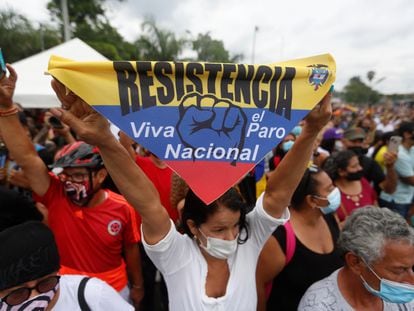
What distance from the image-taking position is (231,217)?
4.70ft

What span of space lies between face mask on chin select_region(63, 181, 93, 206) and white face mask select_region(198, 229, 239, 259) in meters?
0.95

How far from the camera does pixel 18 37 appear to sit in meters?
19.2

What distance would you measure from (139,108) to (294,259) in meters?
1.29

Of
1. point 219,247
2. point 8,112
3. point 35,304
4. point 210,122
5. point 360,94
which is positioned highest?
point 210,122

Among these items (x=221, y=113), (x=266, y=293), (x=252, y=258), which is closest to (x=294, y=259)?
(x=266, y=293)

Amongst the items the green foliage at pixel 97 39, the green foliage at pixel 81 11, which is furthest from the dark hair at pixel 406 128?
the green foliage at pixel 81 11

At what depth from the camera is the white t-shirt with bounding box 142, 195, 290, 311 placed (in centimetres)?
131

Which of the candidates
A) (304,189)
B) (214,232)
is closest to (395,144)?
(304,189)

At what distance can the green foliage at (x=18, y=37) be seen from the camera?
60.9ft

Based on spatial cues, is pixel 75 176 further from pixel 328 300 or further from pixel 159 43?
pixel 159 43

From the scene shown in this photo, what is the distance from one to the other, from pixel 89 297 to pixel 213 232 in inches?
23.1

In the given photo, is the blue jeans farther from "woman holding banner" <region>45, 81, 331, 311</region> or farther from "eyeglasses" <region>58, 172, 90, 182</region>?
"eyeglasses" <region>58, 172, 90, 182</region>

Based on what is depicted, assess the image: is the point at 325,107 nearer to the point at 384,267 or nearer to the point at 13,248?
the point at 384,267

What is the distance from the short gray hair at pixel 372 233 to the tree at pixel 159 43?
22.7 m
